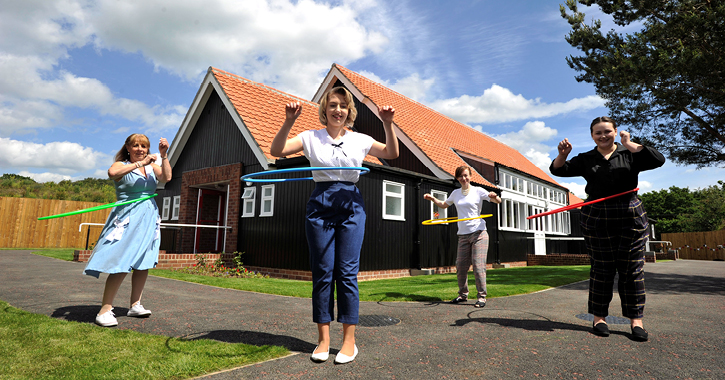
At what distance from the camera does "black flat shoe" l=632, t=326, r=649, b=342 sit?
345cm

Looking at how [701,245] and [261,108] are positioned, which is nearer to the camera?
[261,108]

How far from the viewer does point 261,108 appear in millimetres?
13531

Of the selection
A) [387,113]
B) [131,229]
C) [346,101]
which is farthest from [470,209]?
[131,229]

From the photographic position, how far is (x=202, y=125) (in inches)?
579

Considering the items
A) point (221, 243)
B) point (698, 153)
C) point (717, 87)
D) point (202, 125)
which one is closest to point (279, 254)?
point (221, 243)

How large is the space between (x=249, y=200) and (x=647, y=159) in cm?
1045

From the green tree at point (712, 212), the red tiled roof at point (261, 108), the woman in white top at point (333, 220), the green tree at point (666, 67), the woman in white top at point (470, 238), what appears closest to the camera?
the woman in white top at point (333, 220)

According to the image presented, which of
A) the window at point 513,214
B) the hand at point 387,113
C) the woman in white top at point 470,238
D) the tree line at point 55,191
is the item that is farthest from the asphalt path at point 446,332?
the tree line at point 55,191

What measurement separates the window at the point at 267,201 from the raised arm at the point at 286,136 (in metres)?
8.31

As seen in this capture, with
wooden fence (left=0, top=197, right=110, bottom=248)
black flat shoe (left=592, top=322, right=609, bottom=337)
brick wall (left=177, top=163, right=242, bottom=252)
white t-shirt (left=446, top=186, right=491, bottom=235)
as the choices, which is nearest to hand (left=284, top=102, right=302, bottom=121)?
black flat shoe (left=592, top=322, right=609, bottom=337)

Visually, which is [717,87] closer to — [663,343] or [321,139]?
[663,343]

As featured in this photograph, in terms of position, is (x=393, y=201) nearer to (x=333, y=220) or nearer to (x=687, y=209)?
(x=333, y=220)

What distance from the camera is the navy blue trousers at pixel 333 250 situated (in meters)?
2.93

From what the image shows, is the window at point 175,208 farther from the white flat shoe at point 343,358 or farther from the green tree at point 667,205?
the green tree at point 667,205
